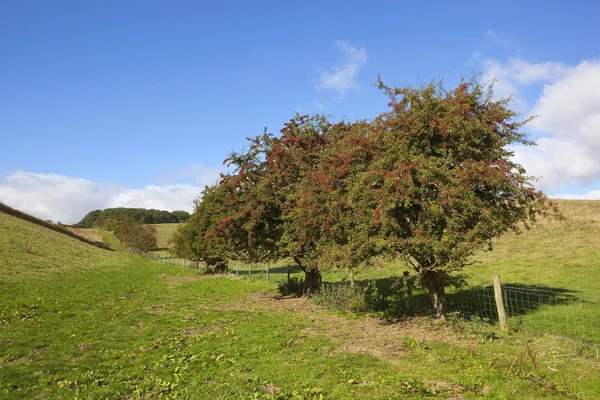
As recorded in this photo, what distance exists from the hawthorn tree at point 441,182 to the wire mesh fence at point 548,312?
9.71ft

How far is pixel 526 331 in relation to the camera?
11.6m

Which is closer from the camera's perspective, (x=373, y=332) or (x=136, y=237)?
(x=373, y=332)


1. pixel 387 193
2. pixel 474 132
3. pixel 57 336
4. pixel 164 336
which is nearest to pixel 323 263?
pixel 387 193

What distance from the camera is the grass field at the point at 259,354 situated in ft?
24.6

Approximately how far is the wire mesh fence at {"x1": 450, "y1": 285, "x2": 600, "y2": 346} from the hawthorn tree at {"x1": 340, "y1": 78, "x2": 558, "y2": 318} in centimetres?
296

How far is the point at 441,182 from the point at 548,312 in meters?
8.00

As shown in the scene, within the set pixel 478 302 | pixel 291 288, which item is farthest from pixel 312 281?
pixel 478 302

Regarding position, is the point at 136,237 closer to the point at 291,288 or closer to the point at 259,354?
the point at 291,288

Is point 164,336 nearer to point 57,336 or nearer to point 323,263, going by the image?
point 57,336

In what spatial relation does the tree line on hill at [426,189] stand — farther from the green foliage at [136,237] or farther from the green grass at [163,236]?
the green grass at [163,236]

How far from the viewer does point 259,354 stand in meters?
→ 10.1

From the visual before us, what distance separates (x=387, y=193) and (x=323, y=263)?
13.5ft

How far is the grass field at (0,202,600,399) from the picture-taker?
24.6ft

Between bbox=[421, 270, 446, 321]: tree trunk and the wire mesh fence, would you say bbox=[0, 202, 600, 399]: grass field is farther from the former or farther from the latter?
the wire mesh fence
